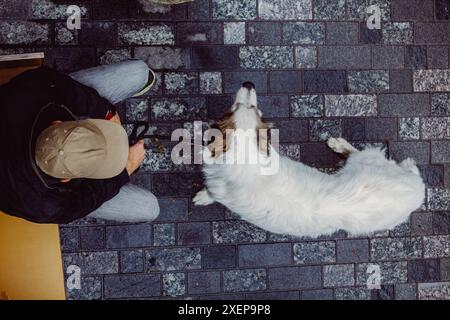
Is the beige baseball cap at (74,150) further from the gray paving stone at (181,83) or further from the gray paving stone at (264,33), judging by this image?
the gray paving stone at (264,33)

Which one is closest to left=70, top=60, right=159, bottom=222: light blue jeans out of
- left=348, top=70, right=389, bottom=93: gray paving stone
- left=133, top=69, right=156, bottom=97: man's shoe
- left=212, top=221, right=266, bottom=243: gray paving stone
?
left=133, top=69, right=156, bottom=97: man's shoe

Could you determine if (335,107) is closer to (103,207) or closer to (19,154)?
(103,207)

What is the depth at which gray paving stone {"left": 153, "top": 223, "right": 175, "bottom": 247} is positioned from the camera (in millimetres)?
4273

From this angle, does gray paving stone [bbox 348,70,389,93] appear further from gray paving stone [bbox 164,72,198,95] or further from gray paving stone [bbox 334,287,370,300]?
gray paving stone [bbox 334,287,370,300]

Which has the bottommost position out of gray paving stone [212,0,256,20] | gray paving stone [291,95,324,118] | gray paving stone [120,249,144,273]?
gray paving stone [120,249,144,273]

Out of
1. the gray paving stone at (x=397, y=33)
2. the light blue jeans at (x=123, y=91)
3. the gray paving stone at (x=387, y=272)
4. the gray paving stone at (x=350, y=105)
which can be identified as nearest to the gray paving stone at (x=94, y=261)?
the light blue jeans at (x=123, y=91)

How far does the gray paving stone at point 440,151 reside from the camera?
449 centimetres

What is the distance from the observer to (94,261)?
425 cm

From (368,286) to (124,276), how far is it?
2.51 m

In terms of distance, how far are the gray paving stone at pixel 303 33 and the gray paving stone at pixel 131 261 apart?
257 centimetres

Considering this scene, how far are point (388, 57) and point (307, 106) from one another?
0.99 meters

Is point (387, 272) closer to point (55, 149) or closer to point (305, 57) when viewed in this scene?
point (305, 57)

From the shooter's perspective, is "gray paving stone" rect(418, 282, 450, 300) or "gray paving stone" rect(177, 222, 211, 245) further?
"gray paving stone" rect(418, 282, 450, 300)

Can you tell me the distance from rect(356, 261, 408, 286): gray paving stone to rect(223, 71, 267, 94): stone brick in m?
2.15
